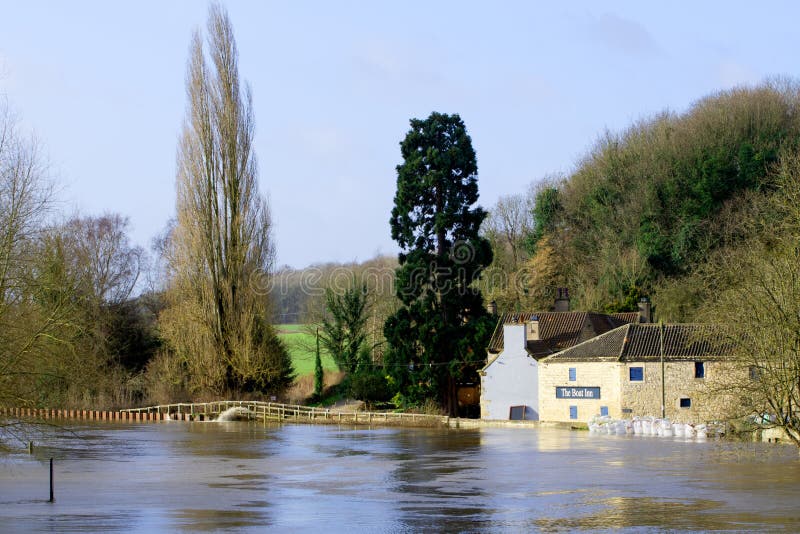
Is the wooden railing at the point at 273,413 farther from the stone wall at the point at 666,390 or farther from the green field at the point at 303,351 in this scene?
the stone wall at the point at 666,390

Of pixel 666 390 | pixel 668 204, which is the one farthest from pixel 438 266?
pixel 668 204

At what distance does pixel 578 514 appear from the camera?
2202 centimetres

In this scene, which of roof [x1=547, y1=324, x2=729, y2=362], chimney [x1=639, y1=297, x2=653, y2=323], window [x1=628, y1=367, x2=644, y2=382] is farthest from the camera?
chimney [x1=639, y1=297, x2=653, y2=323]

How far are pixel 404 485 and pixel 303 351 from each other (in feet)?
156

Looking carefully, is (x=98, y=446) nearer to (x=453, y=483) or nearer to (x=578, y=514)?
(x=453, y=483)

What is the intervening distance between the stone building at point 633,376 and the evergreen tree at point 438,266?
5430 millimetres

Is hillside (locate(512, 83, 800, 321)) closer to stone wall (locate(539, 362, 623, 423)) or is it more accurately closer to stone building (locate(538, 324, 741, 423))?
stone building (locate(538, 324, 741, 423))

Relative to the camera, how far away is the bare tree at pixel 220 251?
182ft

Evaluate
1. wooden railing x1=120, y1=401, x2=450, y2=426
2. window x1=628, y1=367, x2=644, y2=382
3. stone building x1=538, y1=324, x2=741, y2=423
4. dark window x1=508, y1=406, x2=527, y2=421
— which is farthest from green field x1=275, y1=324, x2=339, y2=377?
window x1=628, y1=367, x2=644, y2=382

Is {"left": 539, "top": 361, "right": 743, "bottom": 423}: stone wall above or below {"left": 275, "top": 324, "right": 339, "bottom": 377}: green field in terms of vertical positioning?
below

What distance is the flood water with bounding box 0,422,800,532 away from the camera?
831 inches

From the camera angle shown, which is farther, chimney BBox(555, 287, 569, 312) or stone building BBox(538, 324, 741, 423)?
chimney BBox(555, 287, 569, 312)

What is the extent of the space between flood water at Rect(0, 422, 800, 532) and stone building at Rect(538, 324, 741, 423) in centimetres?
473

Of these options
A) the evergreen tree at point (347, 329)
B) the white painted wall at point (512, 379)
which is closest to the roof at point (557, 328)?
the white painted wall at point (512, 379)
